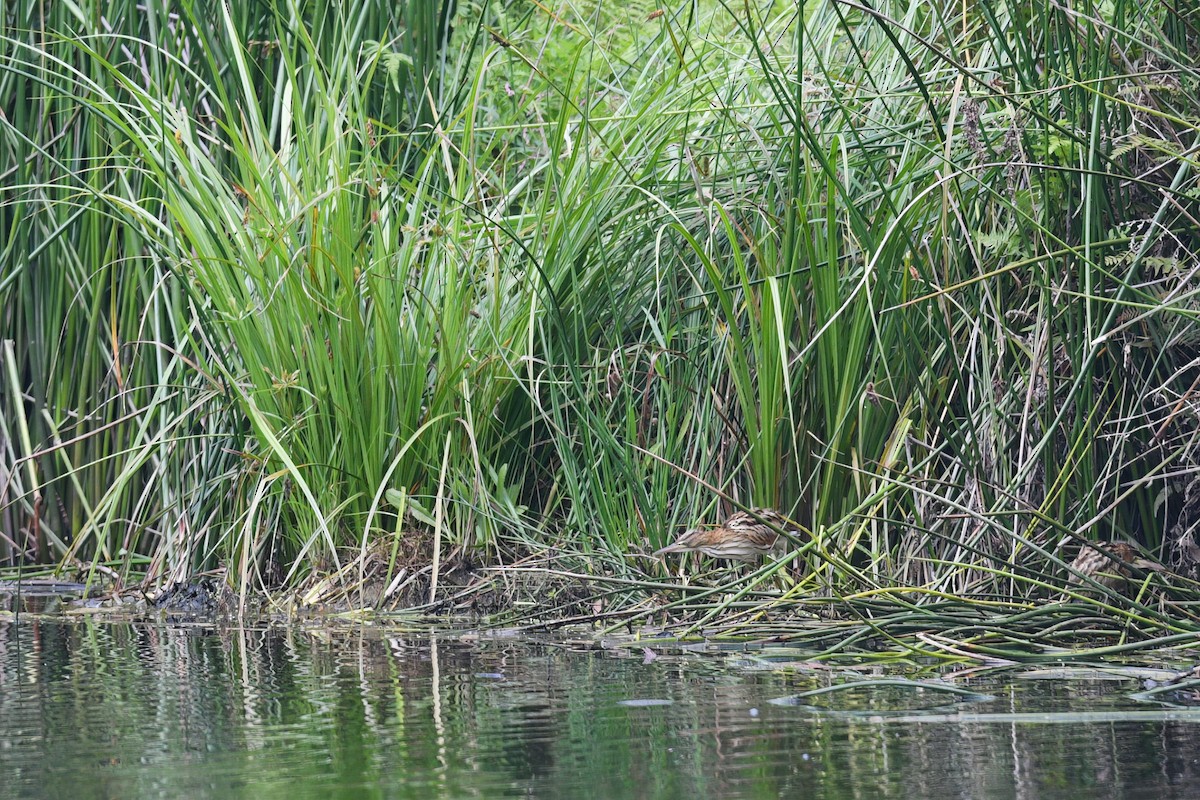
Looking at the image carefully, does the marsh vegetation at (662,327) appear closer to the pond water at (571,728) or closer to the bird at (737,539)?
the bird at (737,539)

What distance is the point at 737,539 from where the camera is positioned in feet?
10.2

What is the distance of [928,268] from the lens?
3.36 metres

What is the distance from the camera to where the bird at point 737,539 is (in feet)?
10.1

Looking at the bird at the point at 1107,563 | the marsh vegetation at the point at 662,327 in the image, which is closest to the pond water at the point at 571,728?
Result: the marsh vegetation at the point at 662,327

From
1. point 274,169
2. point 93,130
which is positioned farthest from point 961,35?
point 93,130

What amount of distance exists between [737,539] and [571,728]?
1120mm

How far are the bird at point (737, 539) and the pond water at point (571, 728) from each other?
384mm

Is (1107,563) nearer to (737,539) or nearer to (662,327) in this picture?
(737,539)

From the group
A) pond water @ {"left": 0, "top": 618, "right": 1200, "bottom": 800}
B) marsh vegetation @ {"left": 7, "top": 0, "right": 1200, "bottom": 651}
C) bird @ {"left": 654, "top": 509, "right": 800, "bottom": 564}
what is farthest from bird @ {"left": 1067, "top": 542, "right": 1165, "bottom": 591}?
bird @ {"left": 654, "top": 509, "right": 800, "bottom": 564}

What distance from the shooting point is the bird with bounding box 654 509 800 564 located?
10.1 feet

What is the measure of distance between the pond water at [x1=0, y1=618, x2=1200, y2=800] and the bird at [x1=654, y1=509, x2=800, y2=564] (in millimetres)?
384

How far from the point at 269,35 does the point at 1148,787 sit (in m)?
3.78

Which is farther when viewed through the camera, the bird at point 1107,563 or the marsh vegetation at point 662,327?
the marsh vegetation at point 662,327

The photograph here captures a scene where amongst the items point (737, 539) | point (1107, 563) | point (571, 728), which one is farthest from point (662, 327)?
point (571, 728)
